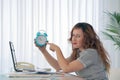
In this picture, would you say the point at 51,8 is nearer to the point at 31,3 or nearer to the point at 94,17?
the point at 31,3

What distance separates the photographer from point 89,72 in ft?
5.79

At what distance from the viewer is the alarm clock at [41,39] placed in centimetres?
191

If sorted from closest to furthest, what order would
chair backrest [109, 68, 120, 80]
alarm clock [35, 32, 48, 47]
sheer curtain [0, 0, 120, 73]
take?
alarm clock [35, 32, 48, 47] < chair backrest [109, 68, 120, 80] < sheer curtain [0, 0, 120, 73]

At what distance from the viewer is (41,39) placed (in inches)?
76.7

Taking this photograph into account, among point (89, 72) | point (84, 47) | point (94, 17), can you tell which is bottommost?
point (89, 72)

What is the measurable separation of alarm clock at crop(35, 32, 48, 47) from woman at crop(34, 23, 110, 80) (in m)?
0.10

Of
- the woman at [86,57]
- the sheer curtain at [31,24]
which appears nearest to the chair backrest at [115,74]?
the woman at [86,57]

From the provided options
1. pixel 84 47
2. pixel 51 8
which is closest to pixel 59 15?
pixel 51 8

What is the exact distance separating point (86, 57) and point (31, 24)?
233 centimetres

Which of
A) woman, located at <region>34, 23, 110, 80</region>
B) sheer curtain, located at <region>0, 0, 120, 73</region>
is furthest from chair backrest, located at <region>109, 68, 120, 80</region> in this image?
sheer curtain, located at <region>0, 0, 120, 73</region>

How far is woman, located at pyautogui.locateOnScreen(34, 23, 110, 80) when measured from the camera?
5.72ft

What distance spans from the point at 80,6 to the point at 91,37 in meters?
2.31

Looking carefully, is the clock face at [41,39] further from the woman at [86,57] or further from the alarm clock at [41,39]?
the woman at [86,57]

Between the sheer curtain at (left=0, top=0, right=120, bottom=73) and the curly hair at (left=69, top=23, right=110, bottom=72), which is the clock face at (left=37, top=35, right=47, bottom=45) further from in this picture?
the sheer curtain at (left=0, top=0, right=120, bottom=73)
